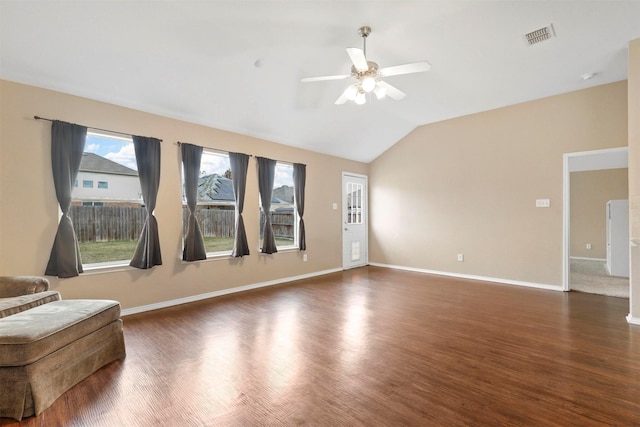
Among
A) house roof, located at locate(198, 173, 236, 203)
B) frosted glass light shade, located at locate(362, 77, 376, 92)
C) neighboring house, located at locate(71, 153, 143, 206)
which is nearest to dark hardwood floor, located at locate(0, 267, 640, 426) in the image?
neighboring house, located at locate(71, 153, 143, 206)

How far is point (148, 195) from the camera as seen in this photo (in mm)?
3725

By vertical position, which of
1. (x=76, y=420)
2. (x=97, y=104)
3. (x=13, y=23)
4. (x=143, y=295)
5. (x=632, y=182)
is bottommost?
(x=76, y=420)

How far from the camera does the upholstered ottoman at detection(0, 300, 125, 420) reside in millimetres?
1760

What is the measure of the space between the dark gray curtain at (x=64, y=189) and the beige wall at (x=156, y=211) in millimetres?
83

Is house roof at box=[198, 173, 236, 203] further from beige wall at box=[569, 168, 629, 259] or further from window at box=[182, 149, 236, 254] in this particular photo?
beige wall at box=[569, 168, 629, 259]

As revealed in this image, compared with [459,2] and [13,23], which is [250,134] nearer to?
[13,23]

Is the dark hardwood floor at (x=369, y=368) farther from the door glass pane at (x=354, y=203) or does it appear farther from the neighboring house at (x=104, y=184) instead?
the door glass pane at (x=354, y=203)

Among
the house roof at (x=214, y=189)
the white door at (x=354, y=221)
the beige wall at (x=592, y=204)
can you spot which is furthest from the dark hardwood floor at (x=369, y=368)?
the beige wall at (x=592, y=204)

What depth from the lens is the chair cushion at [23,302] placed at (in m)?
2.23

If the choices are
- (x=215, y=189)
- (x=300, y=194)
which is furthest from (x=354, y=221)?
(x=215, y=189)

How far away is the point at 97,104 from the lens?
3.41 metres

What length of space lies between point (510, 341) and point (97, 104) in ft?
17.4

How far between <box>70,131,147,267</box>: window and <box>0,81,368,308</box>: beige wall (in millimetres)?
229

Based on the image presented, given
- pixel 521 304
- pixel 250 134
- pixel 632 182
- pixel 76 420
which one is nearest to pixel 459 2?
pixel 632 182
